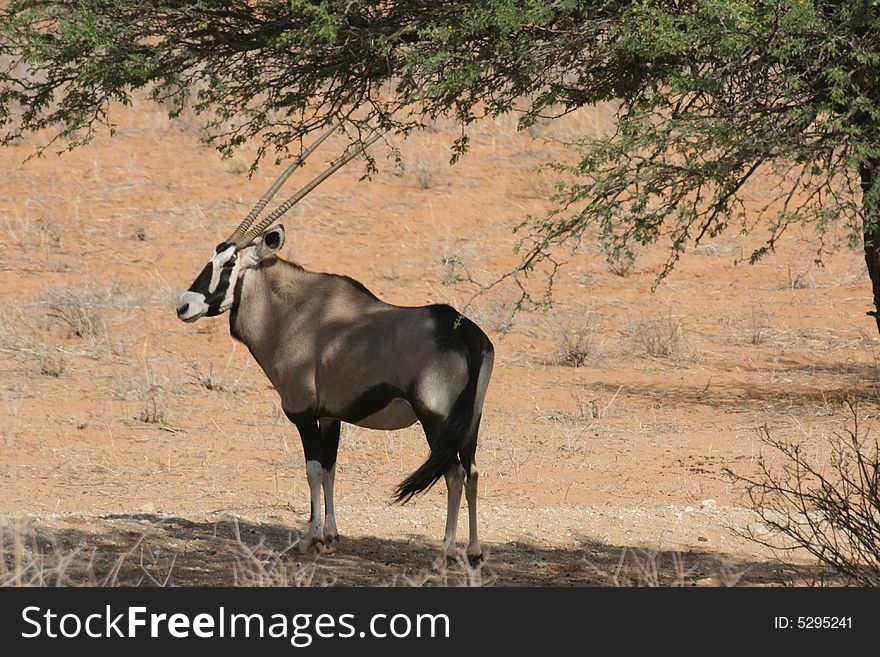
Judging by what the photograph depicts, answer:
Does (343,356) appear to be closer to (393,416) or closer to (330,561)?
(393,416)

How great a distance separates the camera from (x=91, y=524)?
9094mm

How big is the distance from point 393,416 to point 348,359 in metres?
0.45

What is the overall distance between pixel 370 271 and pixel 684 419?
8.21m

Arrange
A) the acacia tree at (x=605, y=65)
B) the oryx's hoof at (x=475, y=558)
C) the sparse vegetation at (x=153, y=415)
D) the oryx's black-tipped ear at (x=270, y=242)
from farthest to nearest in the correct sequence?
the sparse vegetation at (x=153, y=415) < the oryx's black-tipped ear at (x=270, y=242) < the oryx's hoof at (x=475, y=558) < the acacia tree at (x=605, y=65)

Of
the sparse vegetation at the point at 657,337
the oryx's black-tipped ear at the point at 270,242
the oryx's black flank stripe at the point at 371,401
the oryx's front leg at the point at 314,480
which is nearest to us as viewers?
the oryx's black flank stripe at the point at 371,401

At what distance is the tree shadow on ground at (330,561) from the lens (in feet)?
24.8

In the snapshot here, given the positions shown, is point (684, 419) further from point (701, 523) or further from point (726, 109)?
point (726, 109)

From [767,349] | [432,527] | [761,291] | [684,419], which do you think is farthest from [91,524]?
[761,291]

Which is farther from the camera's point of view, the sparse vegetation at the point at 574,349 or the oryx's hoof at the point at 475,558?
the sparse vegetation at the point at 574,349

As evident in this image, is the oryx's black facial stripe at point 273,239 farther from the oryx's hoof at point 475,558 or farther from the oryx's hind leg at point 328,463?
the oryx's hoof at point 475,558

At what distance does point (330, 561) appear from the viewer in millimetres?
8344

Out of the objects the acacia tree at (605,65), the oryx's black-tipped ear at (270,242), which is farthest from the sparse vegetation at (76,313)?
the oryx's black-tipped ear at (270,242)

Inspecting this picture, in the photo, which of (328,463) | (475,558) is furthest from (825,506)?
(328,463)

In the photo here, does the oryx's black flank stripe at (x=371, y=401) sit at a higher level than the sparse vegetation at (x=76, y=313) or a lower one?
lower
